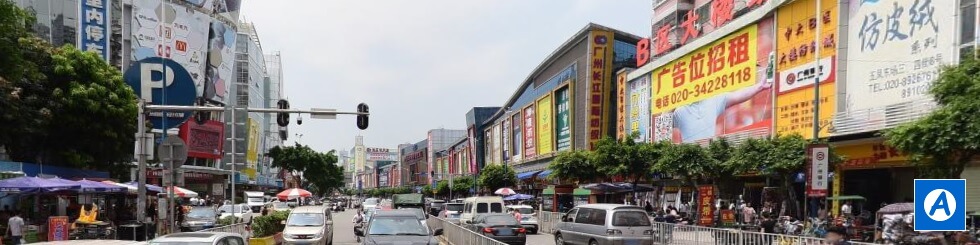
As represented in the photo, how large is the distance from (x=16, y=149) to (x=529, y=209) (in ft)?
70.3

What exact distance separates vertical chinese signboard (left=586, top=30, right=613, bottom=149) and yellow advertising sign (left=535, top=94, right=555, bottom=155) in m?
9.05

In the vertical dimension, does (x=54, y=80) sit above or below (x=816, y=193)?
above

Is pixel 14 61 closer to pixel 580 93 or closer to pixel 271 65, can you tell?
pixel 580 93

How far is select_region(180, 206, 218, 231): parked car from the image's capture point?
2992 centimetres

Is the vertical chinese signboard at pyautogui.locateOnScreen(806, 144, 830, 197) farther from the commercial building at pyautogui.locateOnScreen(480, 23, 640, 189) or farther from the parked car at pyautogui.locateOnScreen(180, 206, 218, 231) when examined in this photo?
the commercial building at pyautogui.locateOnScreen(480, 23, 640, 189)

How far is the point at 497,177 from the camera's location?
240 feet

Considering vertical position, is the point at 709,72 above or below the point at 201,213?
above

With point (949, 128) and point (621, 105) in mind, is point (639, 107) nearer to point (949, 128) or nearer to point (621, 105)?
point (621, 105)

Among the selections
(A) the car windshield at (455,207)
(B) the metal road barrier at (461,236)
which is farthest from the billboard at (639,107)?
(B) the metal road barrier at (461,236)

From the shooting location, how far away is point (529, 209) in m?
34.0

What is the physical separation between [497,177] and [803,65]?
4584cm

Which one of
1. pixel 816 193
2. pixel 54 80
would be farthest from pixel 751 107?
pixel 54 80

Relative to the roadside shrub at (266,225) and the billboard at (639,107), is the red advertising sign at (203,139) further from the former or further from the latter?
the roadside shrub at (266,225)

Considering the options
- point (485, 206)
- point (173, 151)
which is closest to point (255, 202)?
point (485, 206)
